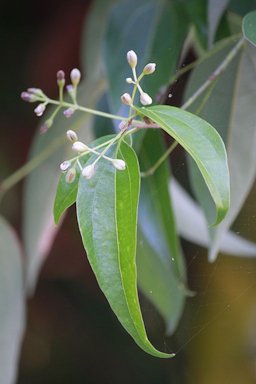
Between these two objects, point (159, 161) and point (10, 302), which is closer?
point (159, 161)

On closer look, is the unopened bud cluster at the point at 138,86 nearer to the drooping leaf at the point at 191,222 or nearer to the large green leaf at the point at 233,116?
the large green leaf at the point at 233,116

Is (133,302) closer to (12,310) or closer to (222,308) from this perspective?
(222,308)

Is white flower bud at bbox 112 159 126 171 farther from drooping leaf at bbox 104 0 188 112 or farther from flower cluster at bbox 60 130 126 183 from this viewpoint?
drooping leaf at bbox 104 0 188 112

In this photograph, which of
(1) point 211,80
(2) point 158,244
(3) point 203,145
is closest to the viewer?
(3) point 203,145

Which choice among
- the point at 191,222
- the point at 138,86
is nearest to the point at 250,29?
the point at 138,86

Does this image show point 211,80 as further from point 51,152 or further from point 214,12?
point 51,152

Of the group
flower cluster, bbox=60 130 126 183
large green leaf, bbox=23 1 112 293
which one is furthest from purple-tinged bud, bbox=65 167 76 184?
large green leaf, bbox=23 1 112 293

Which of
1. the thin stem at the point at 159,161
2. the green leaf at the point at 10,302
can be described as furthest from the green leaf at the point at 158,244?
the green leaf at the point at 10,302

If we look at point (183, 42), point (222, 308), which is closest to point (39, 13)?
point (183, 42)
